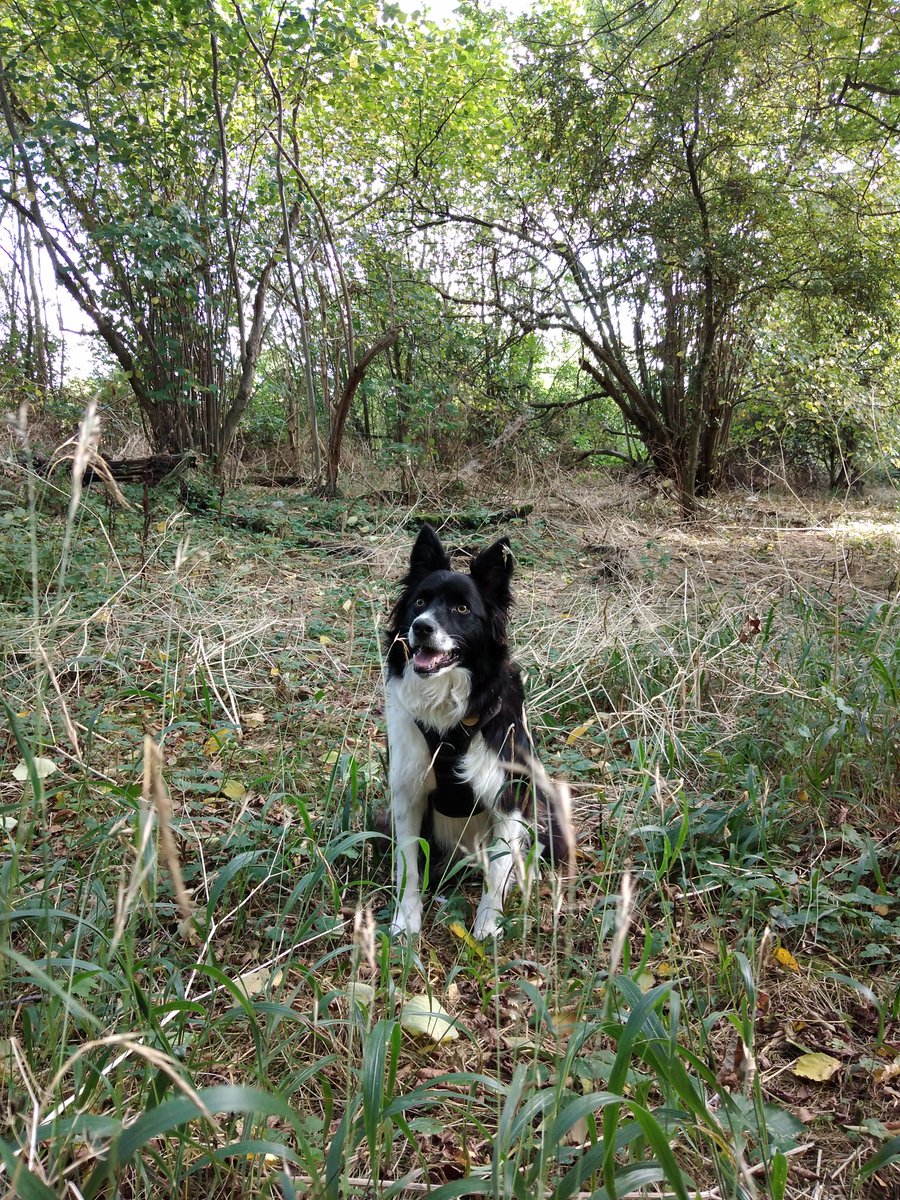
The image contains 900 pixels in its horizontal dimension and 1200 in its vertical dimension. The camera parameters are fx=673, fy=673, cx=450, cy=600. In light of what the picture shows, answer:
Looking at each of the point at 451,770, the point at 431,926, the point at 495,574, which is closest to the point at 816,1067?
the point at 431,926

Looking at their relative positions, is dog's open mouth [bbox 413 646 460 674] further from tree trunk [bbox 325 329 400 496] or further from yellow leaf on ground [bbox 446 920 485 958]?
tree trunk [bbox 325 329 400 496]

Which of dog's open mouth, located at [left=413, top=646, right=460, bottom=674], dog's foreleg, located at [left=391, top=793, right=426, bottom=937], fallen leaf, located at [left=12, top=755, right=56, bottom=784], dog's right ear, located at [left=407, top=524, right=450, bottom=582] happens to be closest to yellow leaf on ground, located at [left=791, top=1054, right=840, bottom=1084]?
dog's foreleg, located at [left=391, top=793, right=426, bottom=937]

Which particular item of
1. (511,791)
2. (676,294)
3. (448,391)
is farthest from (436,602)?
(676,294)

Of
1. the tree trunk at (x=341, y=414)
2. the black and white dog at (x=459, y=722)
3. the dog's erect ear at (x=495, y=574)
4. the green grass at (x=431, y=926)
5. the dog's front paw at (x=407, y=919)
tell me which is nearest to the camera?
the green grass at (x=431, y=926)

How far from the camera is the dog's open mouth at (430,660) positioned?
7.79 feet

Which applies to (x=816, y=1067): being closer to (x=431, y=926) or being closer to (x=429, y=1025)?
(x=429, y=1025)

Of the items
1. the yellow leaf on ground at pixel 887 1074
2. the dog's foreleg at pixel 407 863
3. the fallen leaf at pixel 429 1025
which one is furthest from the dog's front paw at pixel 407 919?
the yellow leaf on ground at pixel 887 1074

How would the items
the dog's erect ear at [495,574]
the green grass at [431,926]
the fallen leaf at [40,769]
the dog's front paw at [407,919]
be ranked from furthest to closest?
1. the dog's erect ear at [495,574]
2. the fallen leaf at [40,769]
3. the dog's front paw at [407,919]
4. the green grass at [431,926]

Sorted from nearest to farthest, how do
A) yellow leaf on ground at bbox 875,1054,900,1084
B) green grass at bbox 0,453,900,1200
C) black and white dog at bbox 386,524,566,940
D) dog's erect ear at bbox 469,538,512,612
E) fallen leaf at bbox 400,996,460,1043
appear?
green grass at bbox 0,453,900,1200, yellow leaf on ground at bbox 875,1054,900,1084, fallen leaf at bbox 400,996,460,1043, black and white dog at bbox 386,524,566,940, dog's erect ear at bbox 469,538,512,612

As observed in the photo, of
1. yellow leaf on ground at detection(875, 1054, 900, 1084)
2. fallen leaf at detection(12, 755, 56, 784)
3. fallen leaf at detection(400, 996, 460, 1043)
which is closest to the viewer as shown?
yellow leaf on ground at detection(875, 1054, 900, 1084)

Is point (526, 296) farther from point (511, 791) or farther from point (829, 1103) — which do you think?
point (829, 1103)

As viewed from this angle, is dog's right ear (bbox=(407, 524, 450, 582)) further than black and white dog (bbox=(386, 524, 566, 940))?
Yes

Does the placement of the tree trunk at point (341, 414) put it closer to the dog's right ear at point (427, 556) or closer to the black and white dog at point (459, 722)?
the dog's right ear at point (427, 556)

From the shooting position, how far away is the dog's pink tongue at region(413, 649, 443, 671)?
2.38m
